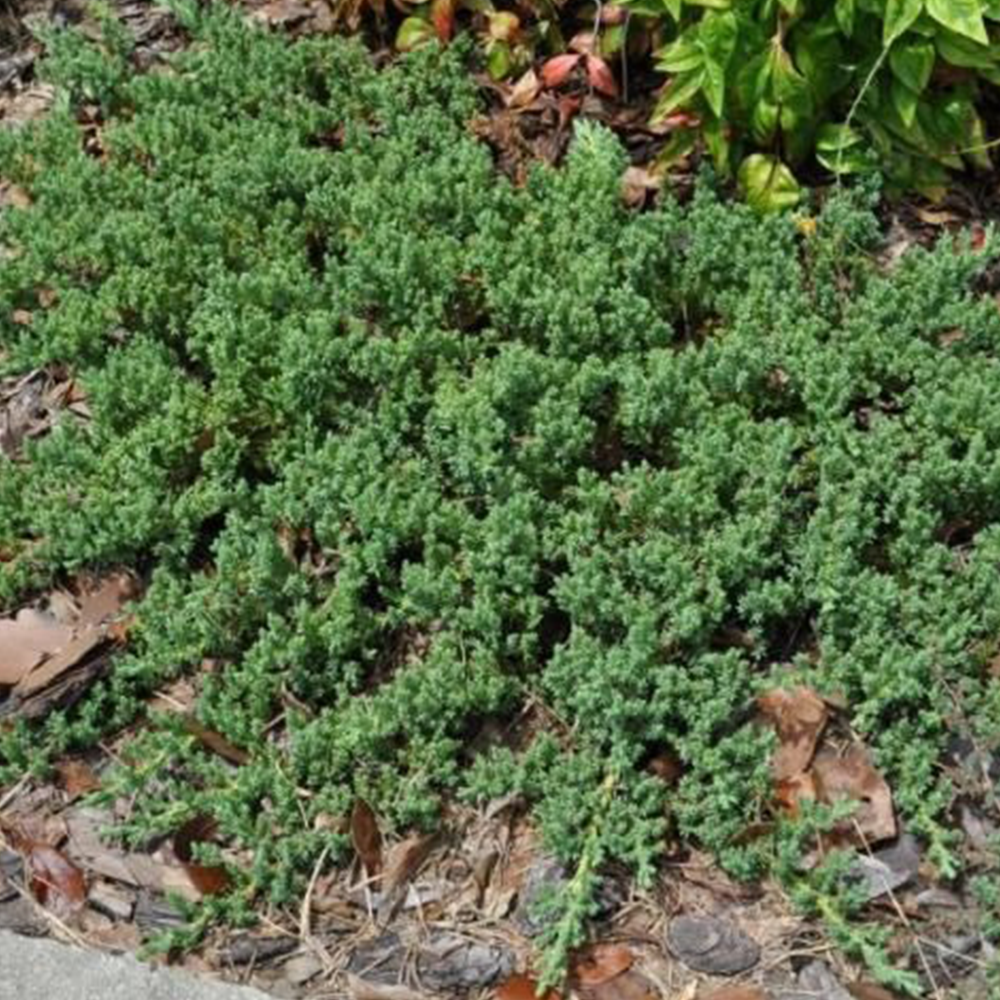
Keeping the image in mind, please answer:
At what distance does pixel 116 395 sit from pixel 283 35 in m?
1.31

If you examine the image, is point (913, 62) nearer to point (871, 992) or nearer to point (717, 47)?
point (717, 47)

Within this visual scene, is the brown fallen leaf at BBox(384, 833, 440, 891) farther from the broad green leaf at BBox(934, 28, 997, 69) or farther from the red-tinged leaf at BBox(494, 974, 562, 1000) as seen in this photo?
the broad green leaf at BBox(934, 28, 997, 69)

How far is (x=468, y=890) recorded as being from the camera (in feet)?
10.0

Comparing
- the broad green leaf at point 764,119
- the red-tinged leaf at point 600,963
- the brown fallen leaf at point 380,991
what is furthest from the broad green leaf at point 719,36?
the brown fallen leaf at point 380,991

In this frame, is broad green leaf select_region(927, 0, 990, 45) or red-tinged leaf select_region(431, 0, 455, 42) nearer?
broad green leaf select_region(927, 0, 990, 45)

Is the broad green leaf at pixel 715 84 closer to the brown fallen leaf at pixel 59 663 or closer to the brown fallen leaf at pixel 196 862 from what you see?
the brown fallen leaf at pixel 59 663

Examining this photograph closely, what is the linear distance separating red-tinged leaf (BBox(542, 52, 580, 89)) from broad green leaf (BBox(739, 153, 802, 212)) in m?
0.53

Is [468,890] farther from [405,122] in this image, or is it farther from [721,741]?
[405,122]

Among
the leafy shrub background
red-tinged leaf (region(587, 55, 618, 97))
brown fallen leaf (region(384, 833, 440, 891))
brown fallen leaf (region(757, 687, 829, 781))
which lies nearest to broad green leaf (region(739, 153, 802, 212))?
the leafy shrub background

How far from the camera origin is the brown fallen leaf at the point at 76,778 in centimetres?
322

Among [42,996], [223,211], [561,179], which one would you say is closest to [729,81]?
[561,179]

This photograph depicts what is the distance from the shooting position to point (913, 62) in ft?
11.9

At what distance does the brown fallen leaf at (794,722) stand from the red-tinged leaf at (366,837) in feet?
2.49

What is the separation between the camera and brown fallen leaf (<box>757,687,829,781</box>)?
3100mm
